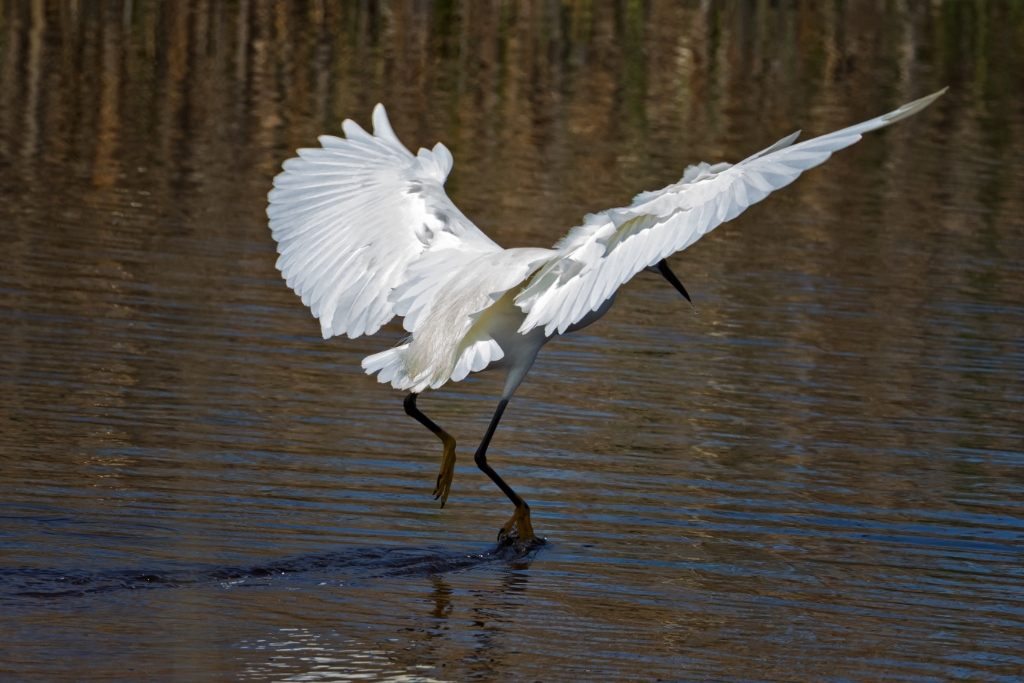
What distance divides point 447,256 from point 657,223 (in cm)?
169

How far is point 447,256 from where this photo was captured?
714 cm

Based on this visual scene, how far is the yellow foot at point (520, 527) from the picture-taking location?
22.2 feet

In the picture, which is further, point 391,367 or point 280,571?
point 391,367

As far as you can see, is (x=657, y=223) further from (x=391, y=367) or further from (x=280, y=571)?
(x=280, y=571)

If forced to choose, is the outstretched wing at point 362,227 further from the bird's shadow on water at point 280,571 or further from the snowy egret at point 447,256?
the bird's shadow on water at point 280,571

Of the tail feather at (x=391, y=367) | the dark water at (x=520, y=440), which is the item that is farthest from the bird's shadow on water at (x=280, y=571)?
the tail feather at (x=391, y=367)

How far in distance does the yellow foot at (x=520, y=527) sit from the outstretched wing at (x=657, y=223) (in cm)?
96

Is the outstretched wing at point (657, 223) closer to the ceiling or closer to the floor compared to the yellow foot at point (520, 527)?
closer to the ceiling

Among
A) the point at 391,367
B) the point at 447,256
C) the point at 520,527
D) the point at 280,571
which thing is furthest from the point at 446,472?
the point at 280,571

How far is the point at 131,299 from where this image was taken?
33.5 feet

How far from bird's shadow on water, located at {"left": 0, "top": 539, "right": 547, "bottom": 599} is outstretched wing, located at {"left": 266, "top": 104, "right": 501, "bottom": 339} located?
1.01 metres

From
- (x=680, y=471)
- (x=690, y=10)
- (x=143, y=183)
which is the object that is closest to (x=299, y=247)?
(x=680, y=471)

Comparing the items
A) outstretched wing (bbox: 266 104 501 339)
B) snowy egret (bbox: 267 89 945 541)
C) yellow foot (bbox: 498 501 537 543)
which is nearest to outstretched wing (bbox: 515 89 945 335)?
snowy egret (bbox: 267 89 945 541)

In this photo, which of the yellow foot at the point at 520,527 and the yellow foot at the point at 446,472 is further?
the yellow foot at the point at 446,472
